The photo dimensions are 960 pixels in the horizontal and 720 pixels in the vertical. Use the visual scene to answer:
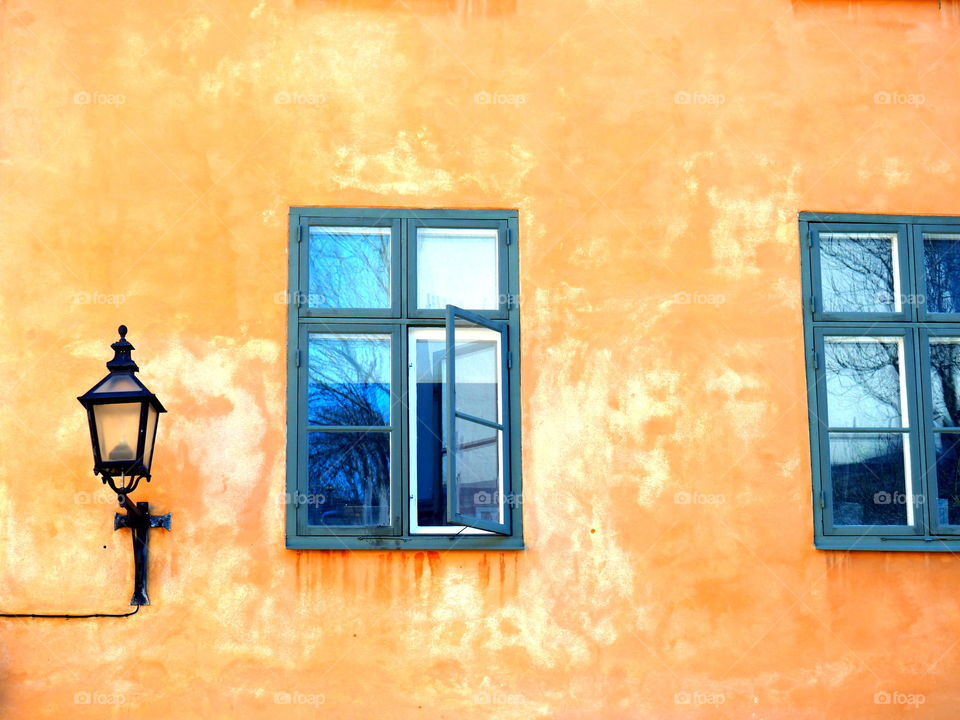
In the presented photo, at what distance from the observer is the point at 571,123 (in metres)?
7.07

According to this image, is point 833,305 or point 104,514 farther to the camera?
point 833,305

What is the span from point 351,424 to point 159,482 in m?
0.97

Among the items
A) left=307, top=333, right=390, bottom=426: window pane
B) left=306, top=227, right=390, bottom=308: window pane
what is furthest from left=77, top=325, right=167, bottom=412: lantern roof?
left=306, top=227, right=390, bottom=308: window pane

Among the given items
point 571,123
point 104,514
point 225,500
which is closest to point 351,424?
point 225,500

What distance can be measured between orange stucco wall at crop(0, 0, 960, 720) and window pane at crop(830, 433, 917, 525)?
0.73 ft

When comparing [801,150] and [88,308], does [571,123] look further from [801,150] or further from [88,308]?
[88,308]

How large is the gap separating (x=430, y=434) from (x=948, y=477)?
104 inches
